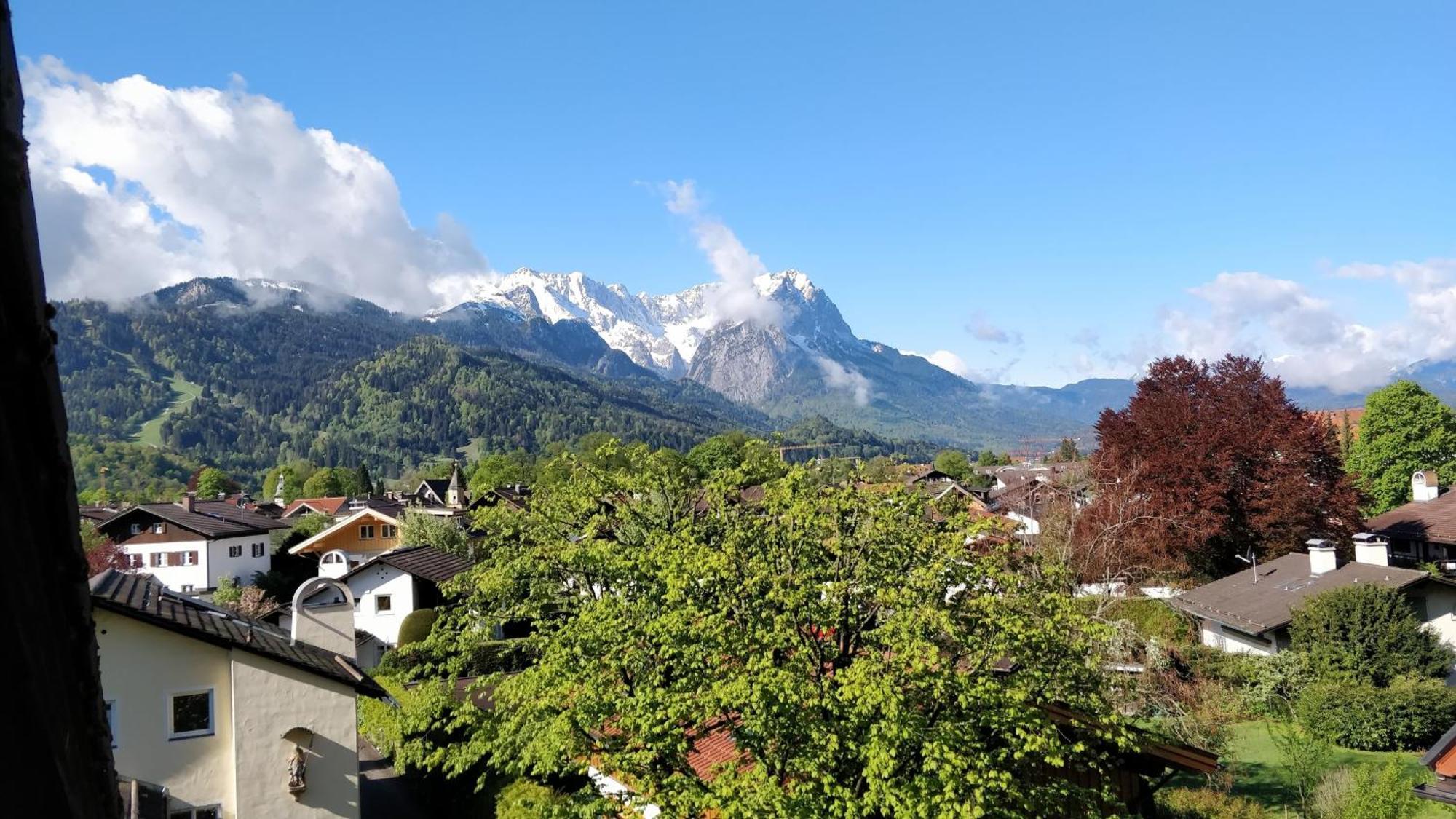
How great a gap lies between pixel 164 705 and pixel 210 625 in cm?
162

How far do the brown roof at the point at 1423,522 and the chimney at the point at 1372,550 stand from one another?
9937 millimetres

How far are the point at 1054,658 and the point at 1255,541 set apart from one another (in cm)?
3147

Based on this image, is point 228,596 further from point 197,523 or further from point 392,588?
point 197,523

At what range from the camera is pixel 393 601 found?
41438 millimetres

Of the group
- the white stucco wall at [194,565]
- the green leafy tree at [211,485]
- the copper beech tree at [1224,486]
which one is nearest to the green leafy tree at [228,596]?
the white stucco wall at [194,565]

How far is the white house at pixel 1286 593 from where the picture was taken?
29328 mm

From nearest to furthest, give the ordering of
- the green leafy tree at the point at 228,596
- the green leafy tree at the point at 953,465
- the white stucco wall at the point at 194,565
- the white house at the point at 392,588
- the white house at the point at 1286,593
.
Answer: the white house at the point at 1286,593 < the white house at the point at 392,588 < the green leafy tree at the point at 228,596 < the white stucco wall at the point at 194,565 < the green leafy tree at the point at 953,465

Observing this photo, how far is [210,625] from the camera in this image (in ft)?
58.7

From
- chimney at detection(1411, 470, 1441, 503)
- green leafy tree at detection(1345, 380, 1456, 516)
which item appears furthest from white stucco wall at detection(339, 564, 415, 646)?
green leafy tree at detection(1345, 380, 1456, 516)

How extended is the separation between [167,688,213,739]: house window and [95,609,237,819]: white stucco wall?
7 cm

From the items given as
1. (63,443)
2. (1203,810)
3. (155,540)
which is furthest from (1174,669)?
(155,540)

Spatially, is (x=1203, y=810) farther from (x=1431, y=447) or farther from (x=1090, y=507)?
(x=1431, y=447)

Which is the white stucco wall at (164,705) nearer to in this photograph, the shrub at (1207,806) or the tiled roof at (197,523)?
the shrub at (1207,806)

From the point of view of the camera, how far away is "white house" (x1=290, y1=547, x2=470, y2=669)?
4069cm
